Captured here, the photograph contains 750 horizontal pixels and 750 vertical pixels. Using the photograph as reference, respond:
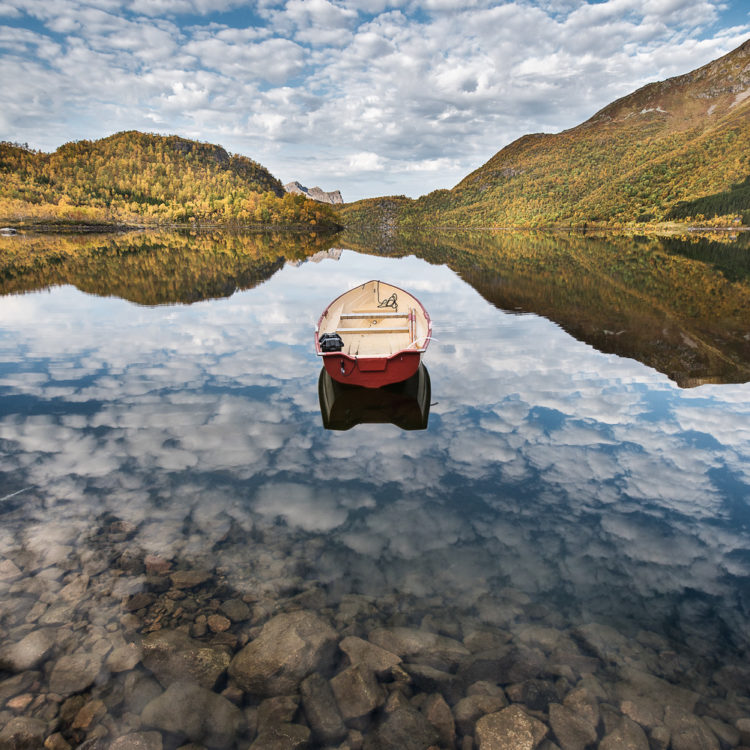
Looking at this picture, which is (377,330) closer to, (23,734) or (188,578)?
(188,578)

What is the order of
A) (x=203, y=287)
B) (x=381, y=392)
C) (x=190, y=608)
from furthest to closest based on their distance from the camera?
(x=203, y=287) < (x=381, y=392) < (x=190, y=608)

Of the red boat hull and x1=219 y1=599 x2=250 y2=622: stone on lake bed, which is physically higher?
the red boat hull

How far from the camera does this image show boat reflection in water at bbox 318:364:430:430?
1230 cm

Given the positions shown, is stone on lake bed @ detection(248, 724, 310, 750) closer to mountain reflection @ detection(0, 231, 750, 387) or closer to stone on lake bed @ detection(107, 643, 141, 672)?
stone on lake bed @ detection(107, 643, 141, 672)

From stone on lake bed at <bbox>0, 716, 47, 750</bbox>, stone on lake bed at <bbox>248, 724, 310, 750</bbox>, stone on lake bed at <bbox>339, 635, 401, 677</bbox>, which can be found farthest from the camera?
stone on lake bed at <bbox>339, 635, 401, 677</bbox>

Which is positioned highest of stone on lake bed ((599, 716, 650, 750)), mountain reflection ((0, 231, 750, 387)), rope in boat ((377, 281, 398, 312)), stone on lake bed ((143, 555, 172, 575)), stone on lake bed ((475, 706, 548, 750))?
rope in boat ((377, 281, 398, 312))

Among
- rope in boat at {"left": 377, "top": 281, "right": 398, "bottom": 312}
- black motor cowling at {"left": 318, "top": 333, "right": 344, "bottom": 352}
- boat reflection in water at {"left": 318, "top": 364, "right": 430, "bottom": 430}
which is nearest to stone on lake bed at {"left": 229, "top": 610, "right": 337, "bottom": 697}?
boat reflection in water at {"left": 318, "top": 364, "right": 430, "bottom": 430}

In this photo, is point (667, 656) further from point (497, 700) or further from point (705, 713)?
point (497, 700)

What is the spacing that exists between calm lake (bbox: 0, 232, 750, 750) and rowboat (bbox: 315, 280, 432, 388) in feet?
4.01

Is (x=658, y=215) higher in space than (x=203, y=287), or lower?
higher

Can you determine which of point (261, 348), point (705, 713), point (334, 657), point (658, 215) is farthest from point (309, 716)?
point (658, 215)

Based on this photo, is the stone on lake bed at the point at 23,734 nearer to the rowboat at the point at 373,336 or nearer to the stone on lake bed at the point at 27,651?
the stone on lake bed at the point at 27,651

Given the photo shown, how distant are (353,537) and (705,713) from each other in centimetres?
483

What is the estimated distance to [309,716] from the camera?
4.80 meters
